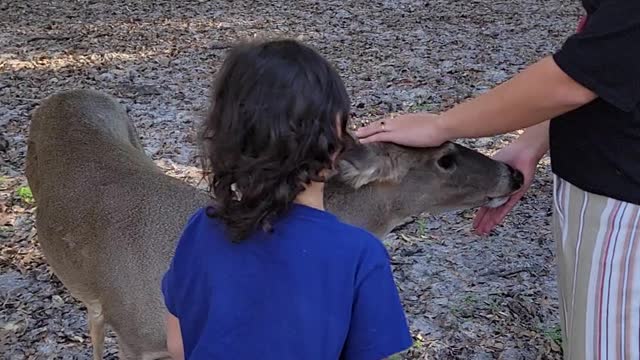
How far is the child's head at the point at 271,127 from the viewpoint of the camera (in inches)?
70.3

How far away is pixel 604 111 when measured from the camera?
6.88 ft

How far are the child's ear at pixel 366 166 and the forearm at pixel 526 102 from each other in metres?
0.45

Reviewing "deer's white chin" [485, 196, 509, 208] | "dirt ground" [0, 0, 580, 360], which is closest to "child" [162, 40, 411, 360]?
"deer's white chin" [485, 196, 509, 208]

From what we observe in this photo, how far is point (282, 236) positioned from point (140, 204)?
174 cm

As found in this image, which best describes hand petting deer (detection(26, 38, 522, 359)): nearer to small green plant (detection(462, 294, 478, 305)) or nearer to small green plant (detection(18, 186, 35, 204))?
small green plant (detection(462, 294, 478, 305))

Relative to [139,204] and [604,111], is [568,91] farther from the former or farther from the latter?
[139,204]

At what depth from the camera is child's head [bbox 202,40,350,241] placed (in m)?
1.79

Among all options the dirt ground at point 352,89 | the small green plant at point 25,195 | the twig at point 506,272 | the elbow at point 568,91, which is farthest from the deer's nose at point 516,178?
the small green plant at point 25,195

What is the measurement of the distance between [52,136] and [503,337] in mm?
2230

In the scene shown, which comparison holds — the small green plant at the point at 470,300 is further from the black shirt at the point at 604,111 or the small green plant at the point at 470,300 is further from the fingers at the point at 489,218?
the black shirt at the point at 604,111

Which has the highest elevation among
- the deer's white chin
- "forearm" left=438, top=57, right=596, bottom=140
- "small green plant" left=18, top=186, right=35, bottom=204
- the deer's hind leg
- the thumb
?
"forearm" left=438, top=57, right=596, bottom=140

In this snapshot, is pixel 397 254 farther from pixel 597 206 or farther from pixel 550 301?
pixel 597 206

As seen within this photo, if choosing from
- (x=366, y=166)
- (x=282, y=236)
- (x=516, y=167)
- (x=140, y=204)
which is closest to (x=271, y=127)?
(x=282, y=236)

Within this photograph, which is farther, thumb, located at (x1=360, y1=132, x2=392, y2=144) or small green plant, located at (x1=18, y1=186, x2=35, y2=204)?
small green plant, located at (x1=18, y1=186, x2=35, y2=204)
